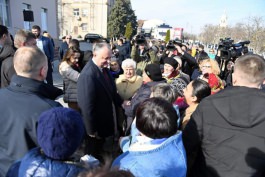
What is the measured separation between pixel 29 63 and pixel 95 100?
3.78ft

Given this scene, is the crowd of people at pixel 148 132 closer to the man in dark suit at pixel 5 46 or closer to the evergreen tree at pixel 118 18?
the man in dark suit at pixel 5 46

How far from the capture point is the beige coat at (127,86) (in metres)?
3.69

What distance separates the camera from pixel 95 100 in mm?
2797

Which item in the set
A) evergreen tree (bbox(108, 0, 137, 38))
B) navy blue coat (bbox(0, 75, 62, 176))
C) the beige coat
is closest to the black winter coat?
navy blue coat (bbox(0, 75, 62, 176))

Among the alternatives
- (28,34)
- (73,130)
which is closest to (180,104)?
(73,130)

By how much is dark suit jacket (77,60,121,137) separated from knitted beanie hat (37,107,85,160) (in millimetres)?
1386

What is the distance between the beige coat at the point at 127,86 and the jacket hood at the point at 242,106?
80.3 inches

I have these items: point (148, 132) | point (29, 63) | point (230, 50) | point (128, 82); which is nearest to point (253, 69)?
point (148, 132)

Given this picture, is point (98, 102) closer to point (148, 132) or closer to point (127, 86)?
point (127, 86)

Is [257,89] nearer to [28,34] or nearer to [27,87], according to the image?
[27,87]

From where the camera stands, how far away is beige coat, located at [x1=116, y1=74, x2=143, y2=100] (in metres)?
3.69

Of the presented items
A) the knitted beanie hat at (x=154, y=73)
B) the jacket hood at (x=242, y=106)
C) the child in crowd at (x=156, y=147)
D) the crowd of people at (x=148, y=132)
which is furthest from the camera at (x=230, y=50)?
the child in crowd at (x=156, y=147)

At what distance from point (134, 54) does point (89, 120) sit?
3.76 m

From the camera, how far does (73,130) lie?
132 cm
